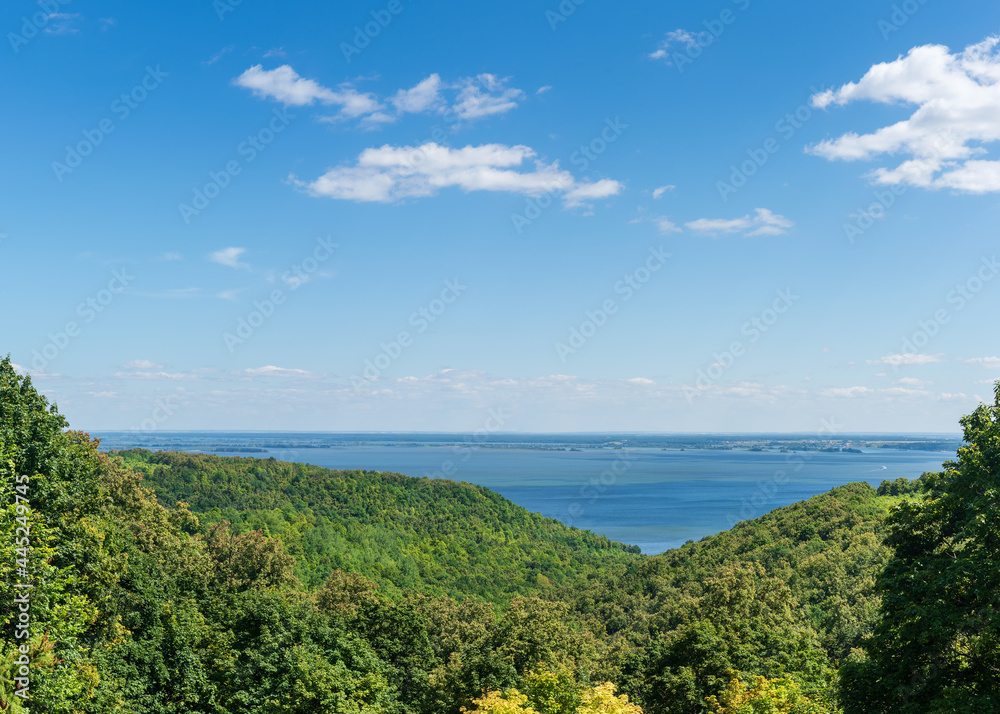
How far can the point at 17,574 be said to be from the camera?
666 inches

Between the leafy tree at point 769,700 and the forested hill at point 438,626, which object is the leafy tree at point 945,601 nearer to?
the forested hill at point 438,626

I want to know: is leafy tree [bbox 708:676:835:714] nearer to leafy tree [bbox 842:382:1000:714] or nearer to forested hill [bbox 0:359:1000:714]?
forested hill [bbox 0:359:1000:714]

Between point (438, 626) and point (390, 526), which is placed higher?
point (438, 626)

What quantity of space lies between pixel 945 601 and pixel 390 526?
104m

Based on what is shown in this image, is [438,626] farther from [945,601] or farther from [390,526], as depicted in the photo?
[390,526]

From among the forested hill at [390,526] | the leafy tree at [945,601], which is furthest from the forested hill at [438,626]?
the forested hill at [390,526]

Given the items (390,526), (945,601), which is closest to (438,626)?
(945,601)

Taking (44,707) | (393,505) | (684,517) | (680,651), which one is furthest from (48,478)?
(684,517)

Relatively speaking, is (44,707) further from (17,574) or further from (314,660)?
(314,660)

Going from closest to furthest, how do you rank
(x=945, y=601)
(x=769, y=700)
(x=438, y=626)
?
(x=945, y=601)
(x=769, y=700)
(x=438, y=626)

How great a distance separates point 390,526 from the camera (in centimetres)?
11206

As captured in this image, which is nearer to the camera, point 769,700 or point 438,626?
point 769,700

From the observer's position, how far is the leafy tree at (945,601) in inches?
587

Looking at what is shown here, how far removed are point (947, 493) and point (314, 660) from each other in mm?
22739
